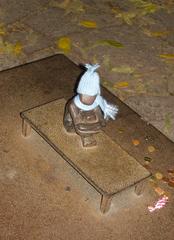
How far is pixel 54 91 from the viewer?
3781 millimetres

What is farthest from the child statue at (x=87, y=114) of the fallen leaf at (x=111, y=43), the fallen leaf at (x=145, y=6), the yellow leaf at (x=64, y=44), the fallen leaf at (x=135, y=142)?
the fallen leaf at (x=145, y=6)

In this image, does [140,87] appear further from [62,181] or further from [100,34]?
[62,181]

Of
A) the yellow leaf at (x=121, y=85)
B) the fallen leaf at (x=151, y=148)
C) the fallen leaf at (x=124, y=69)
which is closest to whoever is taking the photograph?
the fallen leaf at (x=151, y=148)

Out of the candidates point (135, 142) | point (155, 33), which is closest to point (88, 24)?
point (155, 33)

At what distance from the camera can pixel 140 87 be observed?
4.21 m

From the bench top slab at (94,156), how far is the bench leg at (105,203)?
5cm

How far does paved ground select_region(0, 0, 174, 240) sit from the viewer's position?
282 centimetres

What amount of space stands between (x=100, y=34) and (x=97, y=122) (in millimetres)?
2157

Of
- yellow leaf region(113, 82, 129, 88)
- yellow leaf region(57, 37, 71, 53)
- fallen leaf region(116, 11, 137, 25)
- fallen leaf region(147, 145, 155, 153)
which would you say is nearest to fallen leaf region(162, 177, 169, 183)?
fallen leaf region(147, 145, 155, 153)

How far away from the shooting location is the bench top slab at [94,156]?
2.79 metres

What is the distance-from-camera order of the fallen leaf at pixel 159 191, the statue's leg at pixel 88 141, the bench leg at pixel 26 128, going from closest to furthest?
1. the statue's leg at pixel 88 141
2. the fallen leaf at pixel 159 191
3. the bench leg at pixel 26 128

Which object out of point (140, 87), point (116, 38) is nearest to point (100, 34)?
point (116, 38)

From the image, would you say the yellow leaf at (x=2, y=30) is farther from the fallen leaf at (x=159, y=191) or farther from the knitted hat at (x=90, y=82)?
the fallen leaf at (x=159, y=191)

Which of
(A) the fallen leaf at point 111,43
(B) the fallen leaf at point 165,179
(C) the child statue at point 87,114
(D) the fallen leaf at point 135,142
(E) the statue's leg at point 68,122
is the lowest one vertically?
(A) the fallen leaf at point 111,43
